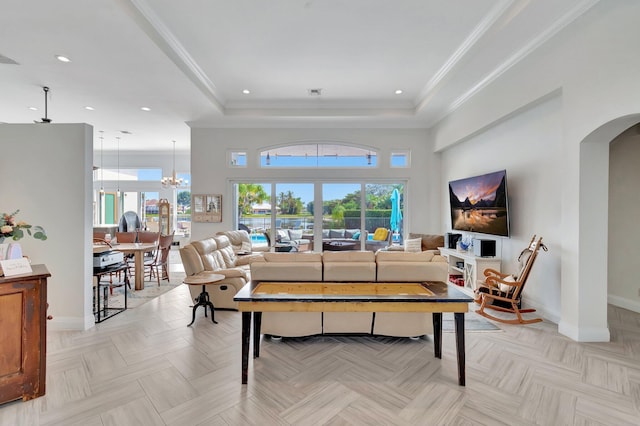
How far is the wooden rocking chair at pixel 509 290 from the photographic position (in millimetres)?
3709

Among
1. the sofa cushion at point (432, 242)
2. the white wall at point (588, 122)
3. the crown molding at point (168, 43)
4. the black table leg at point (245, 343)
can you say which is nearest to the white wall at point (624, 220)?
the white wall at point (588, 122)

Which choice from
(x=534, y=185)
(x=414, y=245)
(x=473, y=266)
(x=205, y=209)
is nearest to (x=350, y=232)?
(x=414, y=245)

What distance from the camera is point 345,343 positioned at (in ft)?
10.3

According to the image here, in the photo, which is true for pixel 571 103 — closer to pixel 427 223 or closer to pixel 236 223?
pixel 427 223

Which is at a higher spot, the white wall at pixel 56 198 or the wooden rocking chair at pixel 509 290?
the white wall at pixel 56 198

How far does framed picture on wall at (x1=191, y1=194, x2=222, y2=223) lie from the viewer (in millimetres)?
6840

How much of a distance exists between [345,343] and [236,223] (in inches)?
184

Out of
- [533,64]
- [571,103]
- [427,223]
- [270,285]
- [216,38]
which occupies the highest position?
[216,38]

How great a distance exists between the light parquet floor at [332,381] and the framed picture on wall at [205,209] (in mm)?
3579

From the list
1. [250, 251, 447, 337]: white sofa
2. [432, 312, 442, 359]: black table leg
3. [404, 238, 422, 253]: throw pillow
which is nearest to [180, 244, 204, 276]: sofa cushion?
[250, 251, 447, 337]: white sofa

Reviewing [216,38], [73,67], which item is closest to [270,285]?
[216,38]

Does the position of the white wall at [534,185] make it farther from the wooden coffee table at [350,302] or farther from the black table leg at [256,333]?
the black table leg at [256,333]

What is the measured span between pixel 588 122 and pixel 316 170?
4.89 metres

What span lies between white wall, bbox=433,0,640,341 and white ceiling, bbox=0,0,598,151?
278 mm
